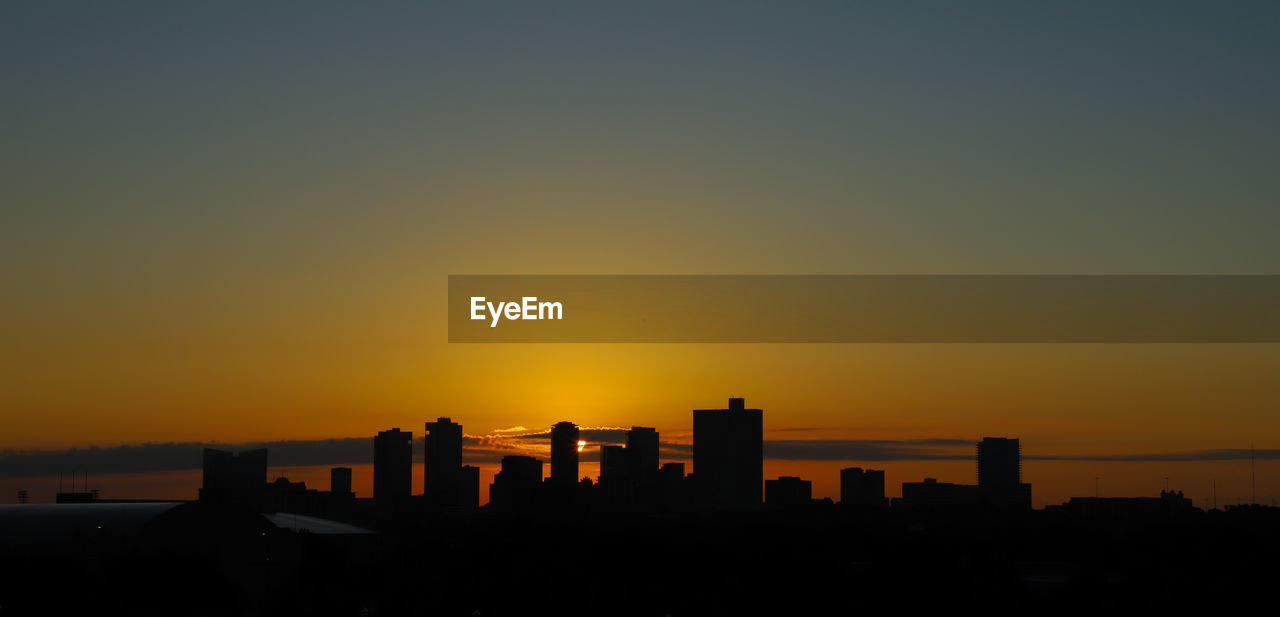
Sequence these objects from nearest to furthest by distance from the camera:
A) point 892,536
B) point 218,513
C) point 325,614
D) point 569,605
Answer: point 325,614 < point 569,605 < point 218,513 < point 892,536

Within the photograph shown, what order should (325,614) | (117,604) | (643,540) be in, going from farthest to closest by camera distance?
(643,540)
(325,614)
(117,604)

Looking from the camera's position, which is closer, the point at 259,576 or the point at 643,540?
the point at 259,576

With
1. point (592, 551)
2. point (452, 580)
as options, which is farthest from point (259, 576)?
point (592, 551)

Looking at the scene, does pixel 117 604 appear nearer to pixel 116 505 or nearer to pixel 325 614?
pixel 325 614

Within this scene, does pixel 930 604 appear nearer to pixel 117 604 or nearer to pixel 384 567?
pixel 384 567

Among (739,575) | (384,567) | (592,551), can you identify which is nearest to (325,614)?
(384,567)

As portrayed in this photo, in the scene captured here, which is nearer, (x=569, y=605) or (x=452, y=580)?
(x=569, y=605)

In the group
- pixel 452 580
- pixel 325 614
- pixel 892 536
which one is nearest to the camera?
pixel 325 614

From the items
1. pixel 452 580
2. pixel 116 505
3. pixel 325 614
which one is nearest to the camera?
pixel 325 614
